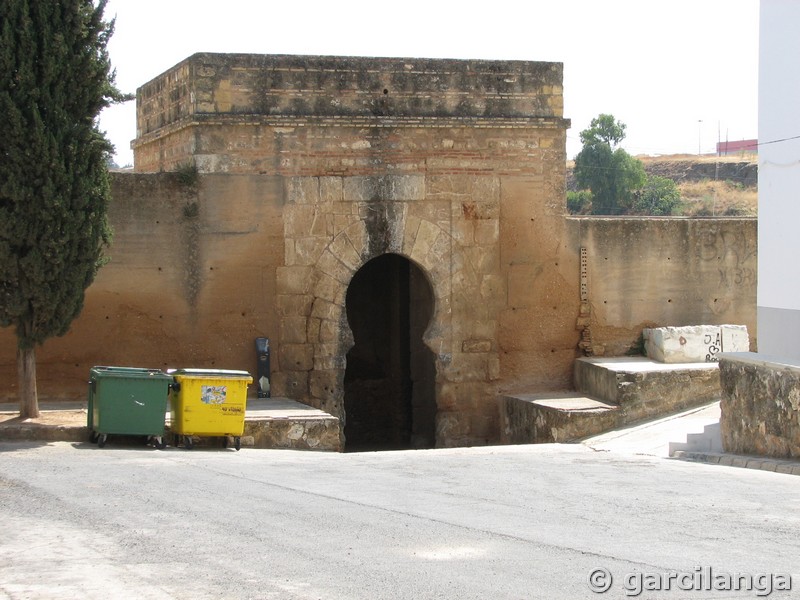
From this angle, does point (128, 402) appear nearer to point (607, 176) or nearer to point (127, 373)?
point (127, 373)

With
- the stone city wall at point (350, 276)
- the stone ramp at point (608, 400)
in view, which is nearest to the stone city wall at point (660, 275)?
the stone city wall at point (350, 276)

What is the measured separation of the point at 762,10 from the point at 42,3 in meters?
8.14

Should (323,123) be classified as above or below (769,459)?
above

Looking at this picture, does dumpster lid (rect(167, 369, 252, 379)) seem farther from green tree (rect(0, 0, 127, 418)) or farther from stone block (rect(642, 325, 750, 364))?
stone block (rect(642, 325, 750, 364))

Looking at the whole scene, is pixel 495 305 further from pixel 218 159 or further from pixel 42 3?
pixel 42 3

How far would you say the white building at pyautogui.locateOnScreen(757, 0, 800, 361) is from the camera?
1352cm

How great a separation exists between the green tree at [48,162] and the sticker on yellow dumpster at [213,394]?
5.70 ft

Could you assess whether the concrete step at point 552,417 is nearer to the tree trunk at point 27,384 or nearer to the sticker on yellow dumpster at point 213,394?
the sticker on yellow dumpster at point 213,394

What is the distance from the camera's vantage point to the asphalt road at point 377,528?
622cm

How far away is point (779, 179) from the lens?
1380cm

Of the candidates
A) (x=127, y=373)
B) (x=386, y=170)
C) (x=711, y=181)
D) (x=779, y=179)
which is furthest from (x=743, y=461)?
(x=711, y=181)

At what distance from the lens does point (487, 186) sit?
15.7m

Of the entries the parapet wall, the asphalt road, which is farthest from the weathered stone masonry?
the asphalt road

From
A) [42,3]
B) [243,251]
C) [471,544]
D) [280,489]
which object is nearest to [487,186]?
[243,251]
